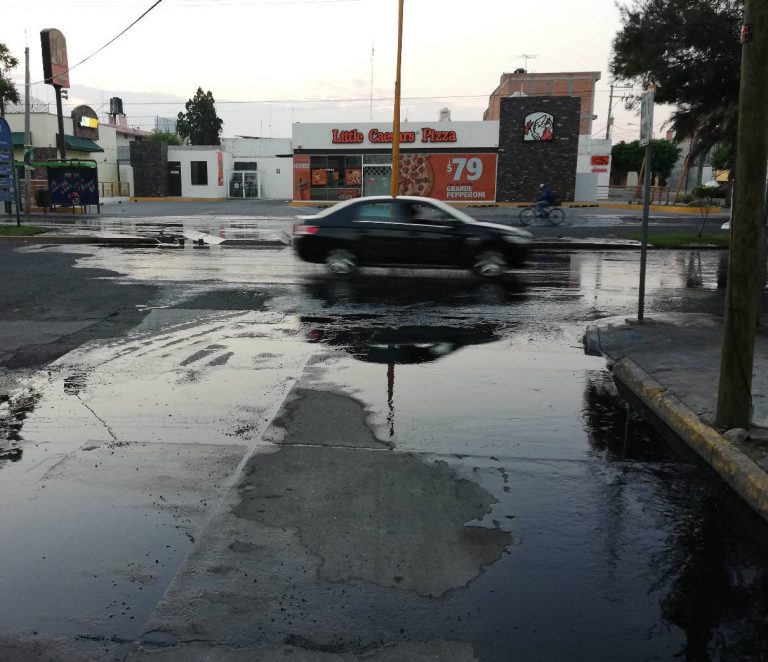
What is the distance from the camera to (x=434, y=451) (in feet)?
16.9

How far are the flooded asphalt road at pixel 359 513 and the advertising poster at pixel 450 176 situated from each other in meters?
37.1

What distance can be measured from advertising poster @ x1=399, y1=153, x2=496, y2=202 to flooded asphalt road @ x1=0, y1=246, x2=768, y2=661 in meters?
37.1

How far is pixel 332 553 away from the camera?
3.76 metres

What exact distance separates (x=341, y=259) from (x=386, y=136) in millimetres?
31849

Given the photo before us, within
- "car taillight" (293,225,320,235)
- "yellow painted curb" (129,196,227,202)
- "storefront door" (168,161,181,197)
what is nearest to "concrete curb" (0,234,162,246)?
"car taillight" (293,225,320,235)

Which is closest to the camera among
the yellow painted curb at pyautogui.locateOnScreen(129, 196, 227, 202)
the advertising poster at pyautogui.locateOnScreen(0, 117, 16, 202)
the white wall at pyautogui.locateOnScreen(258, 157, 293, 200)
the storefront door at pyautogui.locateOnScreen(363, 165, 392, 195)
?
the advertising poster at pyautogui.locateOnScreen(0, 117, 16, 202)

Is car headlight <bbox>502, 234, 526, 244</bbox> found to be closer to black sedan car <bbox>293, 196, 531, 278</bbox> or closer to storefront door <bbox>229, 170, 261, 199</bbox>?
black sedan car <bbox>293, 196, 531, 278</bbox>

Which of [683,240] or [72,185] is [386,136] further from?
[683,240]

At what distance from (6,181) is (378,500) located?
25.5 meters

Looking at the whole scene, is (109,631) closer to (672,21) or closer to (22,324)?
(22,324)

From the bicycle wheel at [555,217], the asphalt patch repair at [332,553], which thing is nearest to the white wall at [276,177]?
the bicycle wheel at [555,217]

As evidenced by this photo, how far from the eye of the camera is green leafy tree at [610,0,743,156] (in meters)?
20.3

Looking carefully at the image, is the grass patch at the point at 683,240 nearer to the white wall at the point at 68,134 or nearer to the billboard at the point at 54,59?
the billboard at the point at 54,59

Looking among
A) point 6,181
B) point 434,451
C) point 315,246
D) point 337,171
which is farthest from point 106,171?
point 434,451
